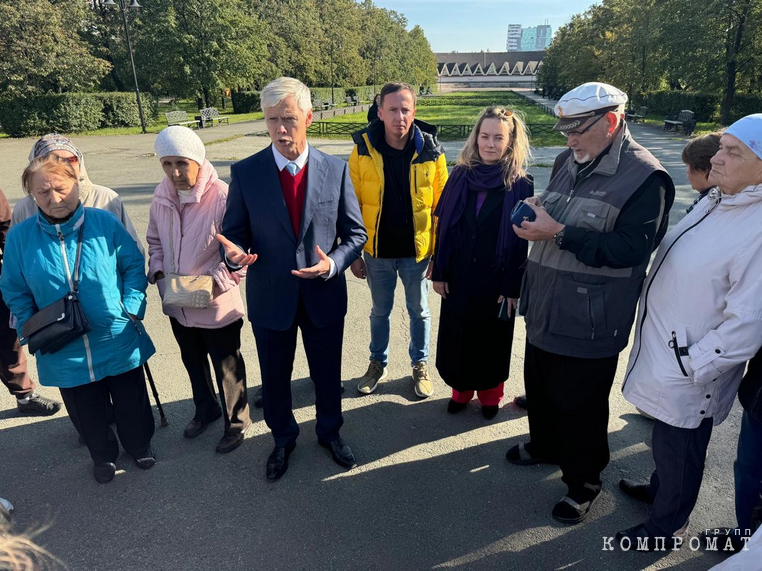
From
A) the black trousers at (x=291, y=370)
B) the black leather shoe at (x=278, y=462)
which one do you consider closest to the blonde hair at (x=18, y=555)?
the black trousers at (x=291, y=370)

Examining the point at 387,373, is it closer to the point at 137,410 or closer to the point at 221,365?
the point at 221,365

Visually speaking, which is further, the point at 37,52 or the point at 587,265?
the point at 37,52

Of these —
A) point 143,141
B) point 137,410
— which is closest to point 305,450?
point 137,410

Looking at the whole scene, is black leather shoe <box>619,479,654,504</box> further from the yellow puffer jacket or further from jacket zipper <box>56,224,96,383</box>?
jacket zipper <box>56,224,96,383</box>

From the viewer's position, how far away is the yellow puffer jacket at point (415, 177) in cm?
344

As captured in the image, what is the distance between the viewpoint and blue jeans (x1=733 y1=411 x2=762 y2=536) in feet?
7.52

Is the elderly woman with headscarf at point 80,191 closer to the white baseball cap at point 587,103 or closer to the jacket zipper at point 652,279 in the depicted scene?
the white baseball cap at point 587,103

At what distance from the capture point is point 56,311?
2.57m

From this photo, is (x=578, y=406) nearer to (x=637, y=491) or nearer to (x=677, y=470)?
(x=677, y=470)

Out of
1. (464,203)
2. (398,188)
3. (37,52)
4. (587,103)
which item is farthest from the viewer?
(37,52)

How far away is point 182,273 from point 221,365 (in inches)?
25.1

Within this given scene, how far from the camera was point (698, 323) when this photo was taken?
2064 mm

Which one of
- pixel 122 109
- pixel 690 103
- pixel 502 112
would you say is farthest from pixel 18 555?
pixel 690 103

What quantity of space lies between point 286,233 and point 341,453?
4.68 ft
